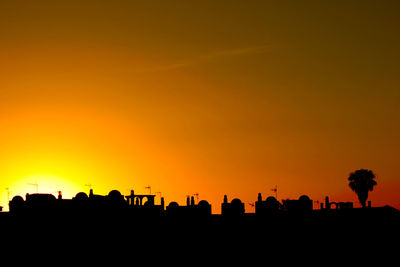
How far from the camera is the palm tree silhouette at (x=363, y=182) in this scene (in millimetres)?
136625

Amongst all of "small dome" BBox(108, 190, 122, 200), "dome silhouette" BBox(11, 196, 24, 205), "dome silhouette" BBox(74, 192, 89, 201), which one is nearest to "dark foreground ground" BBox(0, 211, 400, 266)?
"dome silhouette" BBox(11, 196, 24, 205)

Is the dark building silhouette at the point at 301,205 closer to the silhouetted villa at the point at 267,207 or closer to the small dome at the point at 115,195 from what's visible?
the silhouetted villa at the point at 267,207

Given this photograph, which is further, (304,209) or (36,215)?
(304,209)

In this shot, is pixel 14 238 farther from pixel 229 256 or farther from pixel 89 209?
pixel 229 256

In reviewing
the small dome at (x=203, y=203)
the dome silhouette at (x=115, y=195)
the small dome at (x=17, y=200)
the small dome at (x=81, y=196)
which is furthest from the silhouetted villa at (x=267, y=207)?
the small dome at (x=17, y=200)

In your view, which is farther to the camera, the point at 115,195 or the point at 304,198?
the point at 304,198

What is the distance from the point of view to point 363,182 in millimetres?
136875

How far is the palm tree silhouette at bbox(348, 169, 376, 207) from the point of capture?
5379 inches

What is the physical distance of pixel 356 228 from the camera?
86938mm

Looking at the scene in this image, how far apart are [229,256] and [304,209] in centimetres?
1533

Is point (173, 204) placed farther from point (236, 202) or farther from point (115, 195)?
point (115, 195)

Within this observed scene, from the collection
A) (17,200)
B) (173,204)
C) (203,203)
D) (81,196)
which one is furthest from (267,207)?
(17,200)

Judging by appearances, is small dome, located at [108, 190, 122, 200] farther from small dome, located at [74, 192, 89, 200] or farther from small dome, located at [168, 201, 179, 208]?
small dome, located at [168, 201, 179, 208]

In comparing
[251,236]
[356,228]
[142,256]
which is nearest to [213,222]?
[251,236]
